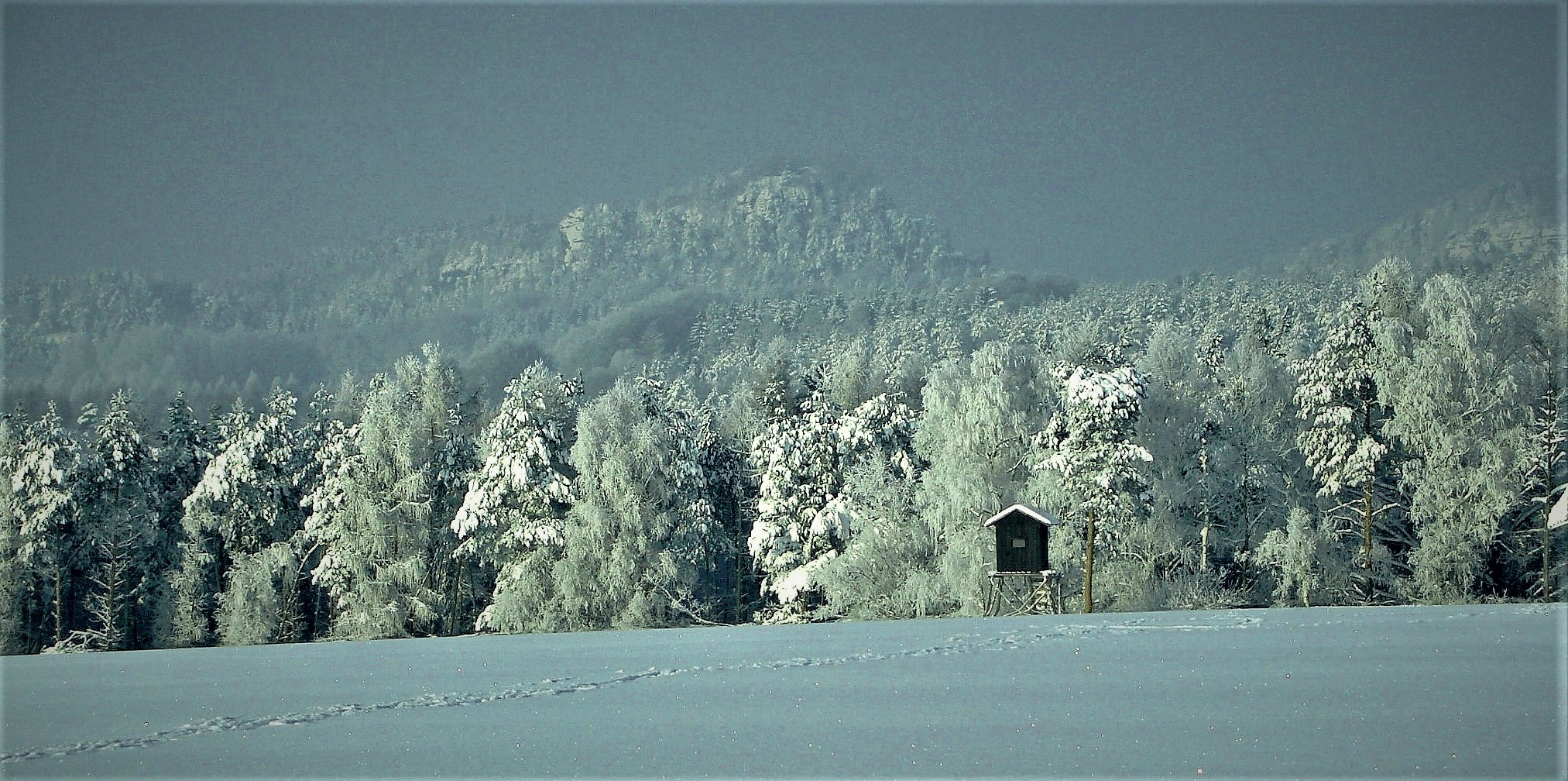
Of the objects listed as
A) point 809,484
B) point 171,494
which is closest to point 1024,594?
point 809,484

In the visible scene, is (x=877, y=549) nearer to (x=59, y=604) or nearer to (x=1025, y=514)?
(x=1025, y=514)

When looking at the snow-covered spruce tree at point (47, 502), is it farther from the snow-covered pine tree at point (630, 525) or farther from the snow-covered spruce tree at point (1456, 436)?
the snow-covered spruce tree at point (1456, 436)

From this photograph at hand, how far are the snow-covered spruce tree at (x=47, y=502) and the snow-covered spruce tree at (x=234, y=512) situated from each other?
156 inches

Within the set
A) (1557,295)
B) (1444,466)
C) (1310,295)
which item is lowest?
(1444,466)

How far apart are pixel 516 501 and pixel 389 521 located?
427 centimetres

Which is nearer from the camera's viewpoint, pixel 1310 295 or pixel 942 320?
pixel 1310 295

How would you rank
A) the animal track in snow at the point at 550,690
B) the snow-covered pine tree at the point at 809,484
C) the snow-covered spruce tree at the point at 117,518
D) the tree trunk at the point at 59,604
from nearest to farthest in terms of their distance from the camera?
1. the animal track in snow at the point at 550,690
2. the snow-covered pine tree at the point at 809,484
3. the tree trunk at the point at 59,604
4. the snow-covered spruce tree at the point at 117,518

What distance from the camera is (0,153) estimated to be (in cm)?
2122

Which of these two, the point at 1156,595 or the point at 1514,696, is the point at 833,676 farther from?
the point at 1156,595

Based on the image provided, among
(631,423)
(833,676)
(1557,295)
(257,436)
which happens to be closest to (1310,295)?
(1557,295)

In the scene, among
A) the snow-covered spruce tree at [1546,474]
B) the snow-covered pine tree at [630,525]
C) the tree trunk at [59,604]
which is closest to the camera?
the snow-covered spruce tree at [1546,474]

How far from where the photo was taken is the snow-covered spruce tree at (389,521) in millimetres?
44688

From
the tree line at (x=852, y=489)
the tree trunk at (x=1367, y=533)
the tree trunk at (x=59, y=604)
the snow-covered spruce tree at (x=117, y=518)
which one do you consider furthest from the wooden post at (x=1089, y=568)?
the tree trunk at (x=59, y=604)

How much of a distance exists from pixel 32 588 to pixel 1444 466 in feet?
155
